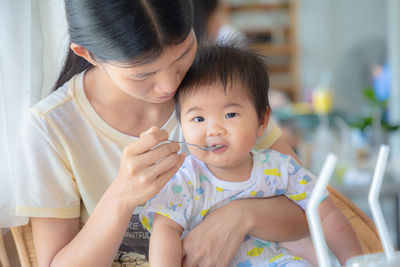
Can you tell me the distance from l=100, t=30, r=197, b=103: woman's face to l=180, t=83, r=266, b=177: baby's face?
0.25 ft

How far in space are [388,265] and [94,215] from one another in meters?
0.61

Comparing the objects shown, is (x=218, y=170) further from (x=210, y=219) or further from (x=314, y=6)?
(x=314, y=6)

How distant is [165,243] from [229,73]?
0.40m

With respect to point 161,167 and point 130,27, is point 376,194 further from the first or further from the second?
Answer: point 130,27

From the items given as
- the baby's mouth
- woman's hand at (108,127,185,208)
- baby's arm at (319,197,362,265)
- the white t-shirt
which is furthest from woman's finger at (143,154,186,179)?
baby's arm at (319,197,362,265)

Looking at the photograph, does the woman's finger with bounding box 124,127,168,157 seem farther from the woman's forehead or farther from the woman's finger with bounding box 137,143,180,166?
the woman's forehead

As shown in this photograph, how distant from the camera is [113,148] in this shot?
1.22 meters

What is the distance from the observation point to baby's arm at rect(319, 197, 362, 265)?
3.56 feet

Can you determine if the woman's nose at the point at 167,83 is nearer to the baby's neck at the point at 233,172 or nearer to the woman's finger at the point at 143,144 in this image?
the woman's finger at the point at 143,144

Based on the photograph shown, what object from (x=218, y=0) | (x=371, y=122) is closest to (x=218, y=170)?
(x=218, y=0)

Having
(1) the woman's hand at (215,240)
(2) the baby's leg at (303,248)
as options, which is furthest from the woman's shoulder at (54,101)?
(2) the baby's leg at (303,248)

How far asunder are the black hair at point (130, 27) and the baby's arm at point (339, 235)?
511mm

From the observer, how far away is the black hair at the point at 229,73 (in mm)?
1116

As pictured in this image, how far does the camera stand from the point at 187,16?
101 cm
